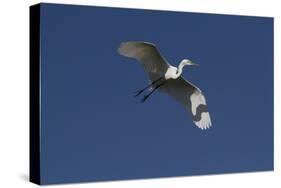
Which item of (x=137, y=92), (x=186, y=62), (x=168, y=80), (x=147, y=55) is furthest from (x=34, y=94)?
(x=186, y=62)

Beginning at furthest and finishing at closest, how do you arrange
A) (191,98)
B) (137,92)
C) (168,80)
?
(191,98) → (168,80) → (137,92)

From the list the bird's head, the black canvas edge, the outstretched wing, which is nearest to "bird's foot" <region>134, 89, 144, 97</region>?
the outstretched wing

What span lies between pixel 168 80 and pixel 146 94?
0.29m

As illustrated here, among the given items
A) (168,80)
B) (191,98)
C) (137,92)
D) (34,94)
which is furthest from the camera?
(191,98)

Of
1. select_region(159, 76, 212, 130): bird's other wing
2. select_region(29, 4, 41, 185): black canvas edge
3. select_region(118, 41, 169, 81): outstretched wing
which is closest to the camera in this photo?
select_region(29, 4, 41, 185): black canvas edge

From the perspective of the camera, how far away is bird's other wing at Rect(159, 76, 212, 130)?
8953 millimetres

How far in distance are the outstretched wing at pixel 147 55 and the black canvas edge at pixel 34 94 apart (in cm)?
87

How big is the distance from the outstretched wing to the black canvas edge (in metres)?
0.87

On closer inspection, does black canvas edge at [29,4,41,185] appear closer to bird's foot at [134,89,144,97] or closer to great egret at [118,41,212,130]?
great egret at [118,41,212,130]

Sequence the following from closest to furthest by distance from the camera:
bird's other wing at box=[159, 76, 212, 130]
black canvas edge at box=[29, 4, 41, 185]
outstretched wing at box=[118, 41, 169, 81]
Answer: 1. black canvas edge at box=[29, 4, 41, 185]
2. outstretched wing at box=[118, 41, 169, 81]
3. bird's other wing at box=[159, 76, 212, 130]

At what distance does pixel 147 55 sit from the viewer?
8.80 m

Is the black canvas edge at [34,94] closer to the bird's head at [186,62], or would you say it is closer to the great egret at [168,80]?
the great egret at [168,80]

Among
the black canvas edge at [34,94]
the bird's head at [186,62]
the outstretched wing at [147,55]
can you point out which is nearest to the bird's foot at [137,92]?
the outstretched wing at [147,55]

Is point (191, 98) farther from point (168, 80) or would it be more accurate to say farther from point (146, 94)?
point (146, 94)
